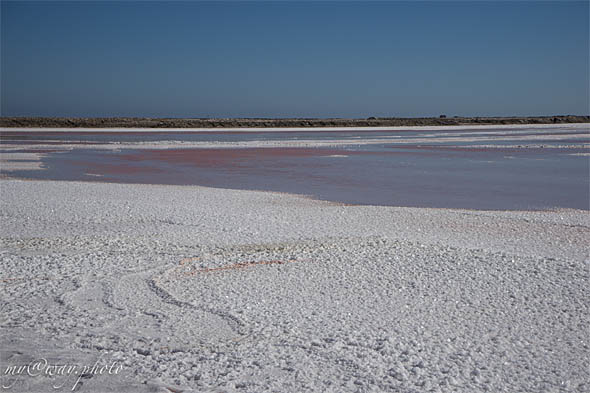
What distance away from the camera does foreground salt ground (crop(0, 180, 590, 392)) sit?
387cm

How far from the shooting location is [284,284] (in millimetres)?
5676

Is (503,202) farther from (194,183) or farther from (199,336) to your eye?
(199,336)

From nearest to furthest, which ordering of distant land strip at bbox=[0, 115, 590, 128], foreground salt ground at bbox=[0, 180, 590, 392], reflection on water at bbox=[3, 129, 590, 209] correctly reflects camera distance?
foreground salt ground at bbox=[0, 180, 590, 392] → reflection on water at bbox=[3, 129, 590, 209] → distant land strip at bbox=[0, 115, 590, 128]

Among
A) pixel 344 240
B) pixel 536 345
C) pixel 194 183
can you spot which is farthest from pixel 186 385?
pixel 194 183

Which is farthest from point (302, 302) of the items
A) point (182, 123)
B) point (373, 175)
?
point (182, 123)

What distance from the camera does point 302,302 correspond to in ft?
16.9

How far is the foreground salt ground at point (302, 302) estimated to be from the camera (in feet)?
12.7

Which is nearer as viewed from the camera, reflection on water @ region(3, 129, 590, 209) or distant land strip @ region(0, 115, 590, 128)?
reflection on water @ region(3, 129, 590, 209)

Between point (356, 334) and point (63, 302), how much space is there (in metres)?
2.72

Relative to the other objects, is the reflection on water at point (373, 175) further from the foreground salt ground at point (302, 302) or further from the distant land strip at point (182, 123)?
the distant land strip at point (182, 123)

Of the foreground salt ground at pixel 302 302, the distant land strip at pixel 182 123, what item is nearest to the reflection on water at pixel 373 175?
the foreground salt ground at pixel 302 302

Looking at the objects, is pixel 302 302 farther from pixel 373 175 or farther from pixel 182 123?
pixel 182 123

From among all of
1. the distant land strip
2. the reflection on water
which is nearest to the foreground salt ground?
the reflection on water

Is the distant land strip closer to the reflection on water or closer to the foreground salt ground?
the reflection on water
